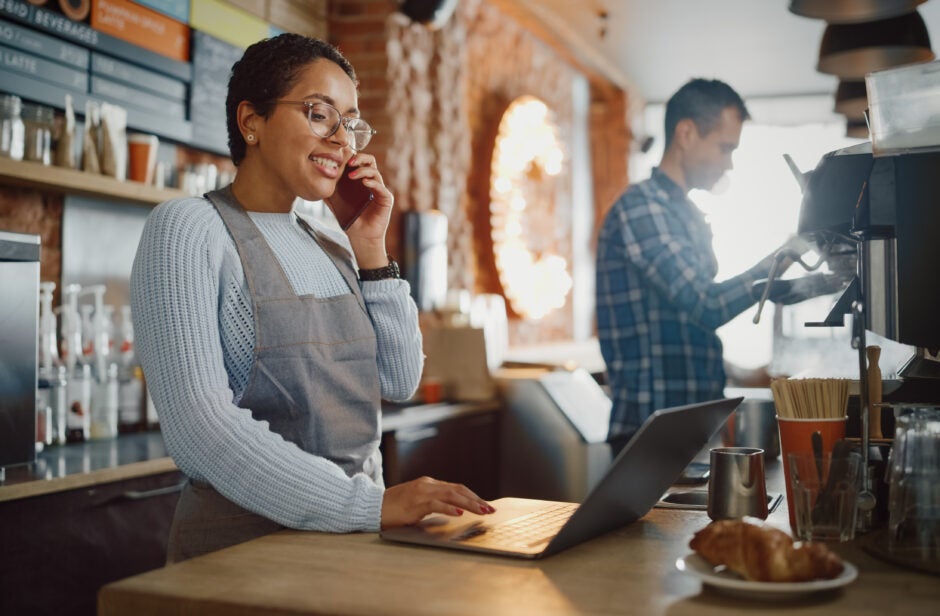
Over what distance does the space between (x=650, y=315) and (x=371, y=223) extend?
3.85ft

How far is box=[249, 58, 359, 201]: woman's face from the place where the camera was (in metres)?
1.68

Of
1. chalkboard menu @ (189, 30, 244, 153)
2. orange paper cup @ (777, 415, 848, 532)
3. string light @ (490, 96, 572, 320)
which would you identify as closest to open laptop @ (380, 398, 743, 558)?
orange paper cup @ (777, 415, 848, 532)

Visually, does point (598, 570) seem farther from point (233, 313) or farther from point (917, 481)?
point (233, 313)

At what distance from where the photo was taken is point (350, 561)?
1.24 meters

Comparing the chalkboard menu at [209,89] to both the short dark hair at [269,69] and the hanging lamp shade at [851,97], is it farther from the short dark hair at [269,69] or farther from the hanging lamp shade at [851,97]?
the hanging lamp shade at [851,97]

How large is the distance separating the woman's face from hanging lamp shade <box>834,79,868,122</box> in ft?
11.0

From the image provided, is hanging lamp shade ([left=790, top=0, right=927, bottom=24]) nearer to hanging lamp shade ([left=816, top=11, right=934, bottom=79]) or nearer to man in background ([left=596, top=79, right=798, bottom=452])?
man in background ([left=596, top=79, right=798, bottom=452])

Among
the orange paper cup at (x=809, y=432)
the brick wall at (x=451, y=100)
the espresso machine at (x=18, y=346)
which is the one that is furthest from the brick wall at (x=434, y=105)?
the orange paper cup at (x=809, y=432)

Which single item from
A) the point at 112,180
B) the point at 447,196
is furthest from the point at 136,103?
the point at 447,196

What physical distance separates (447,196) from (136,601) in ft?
12.5

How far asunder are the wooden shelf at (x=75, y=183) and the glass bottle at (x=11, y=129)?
52 mm

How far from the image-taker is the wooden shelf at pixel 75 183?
249cm

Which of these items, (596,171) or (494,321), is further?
(596,171)

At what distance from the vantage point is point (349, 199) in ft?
6.34
